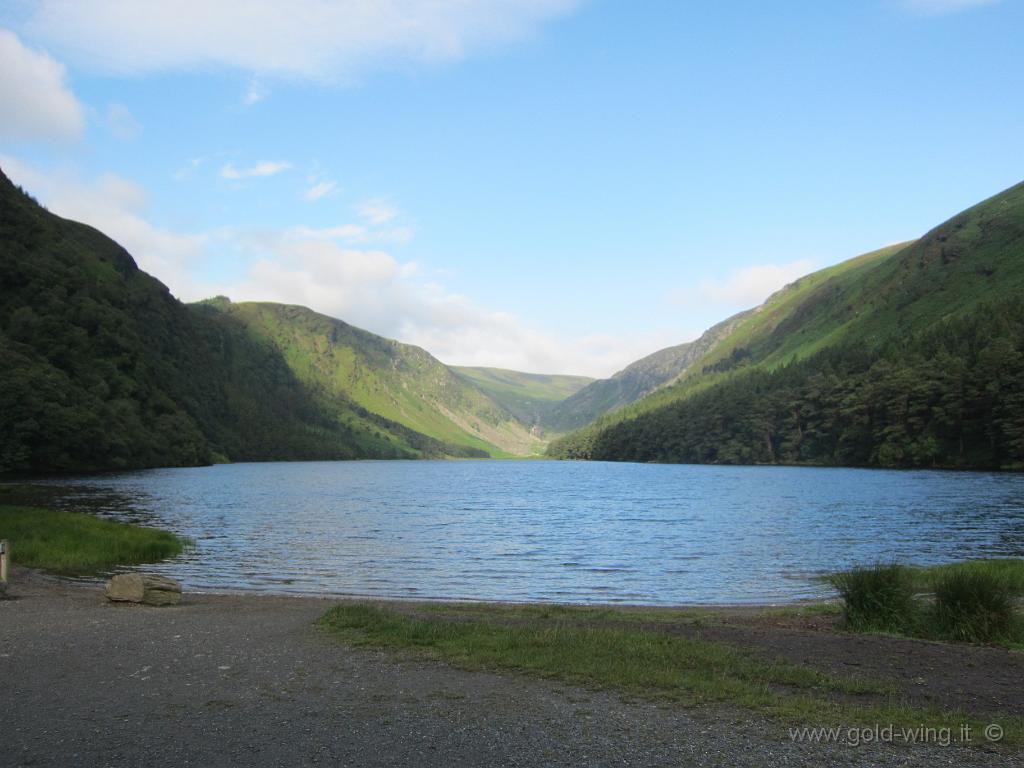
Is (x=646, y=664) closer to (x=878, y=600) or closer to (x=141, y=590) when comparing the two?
(x=878, y=600)

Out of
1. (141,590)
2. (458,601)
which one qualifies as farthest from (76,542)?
(458,601)

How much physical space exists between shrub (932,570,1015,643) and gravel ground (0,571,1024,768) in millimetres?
9938

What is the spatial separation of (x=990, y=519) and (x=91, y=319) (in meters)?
161

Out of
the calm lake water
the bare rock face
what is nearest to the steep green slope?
the calm lake water

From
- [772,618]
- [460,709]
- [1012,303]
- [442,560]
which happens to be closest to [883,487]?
[442,560]

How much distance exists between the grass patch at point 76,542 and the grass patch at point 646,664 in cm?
2166

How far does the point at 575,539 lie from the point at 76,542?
1215 inches

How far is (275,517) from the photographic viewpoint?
65.4 m

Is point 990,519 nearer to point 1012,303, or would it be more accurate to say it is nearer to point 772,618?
point 772,618

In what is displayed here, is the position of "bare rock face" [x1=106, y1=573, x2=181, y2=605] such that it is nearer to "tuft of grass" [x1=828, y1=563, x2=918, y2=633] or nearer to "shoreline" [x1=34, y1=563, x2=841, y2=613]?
"shoreline" [x1=34, y1=563, x2=841, y2=613]

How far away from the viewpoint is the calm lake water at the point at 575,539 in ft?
111

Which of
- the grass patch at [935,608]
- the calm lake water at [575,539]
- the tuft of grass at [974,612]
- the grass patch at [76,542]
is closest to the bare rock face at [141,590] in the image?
the calm lake water at [575,539]

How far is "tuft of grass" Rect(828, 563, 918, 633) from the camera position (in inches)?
778

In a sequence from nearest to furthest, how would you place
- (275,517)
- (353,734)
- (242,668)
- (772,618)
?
1. (353,734)
2. (242,668)
3. (772,618)
4. (275,517)
